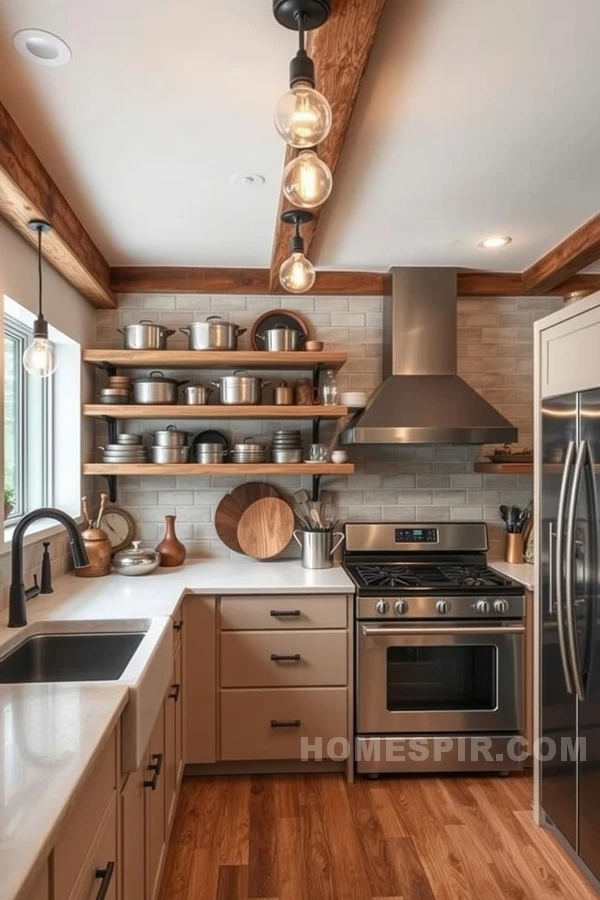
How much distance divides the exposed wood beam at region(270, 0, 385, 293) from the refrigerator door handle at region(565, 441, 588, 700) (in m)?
1.25

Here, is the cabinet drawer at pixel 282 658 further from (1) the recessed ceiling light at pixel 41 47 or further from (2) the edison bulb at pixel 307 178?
(1) the recessed ceiling light at pixel 41 47

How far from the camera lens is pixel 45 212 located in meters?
2.05

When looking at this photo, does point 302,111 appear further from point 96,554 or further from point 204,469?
point 96,554

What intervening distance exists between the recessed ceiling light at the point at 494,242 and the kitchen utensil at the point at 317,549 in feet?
5.13

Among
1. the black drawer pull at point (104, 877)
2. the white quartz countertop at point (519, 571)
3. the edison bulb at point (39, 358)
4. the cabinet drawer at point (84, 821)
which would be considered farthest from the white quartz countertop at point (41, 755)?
the white quartz countertop at point (519, 571)

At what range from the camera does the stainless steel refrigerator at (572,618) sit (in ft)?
6.34

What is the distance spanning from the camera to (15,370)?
2.72 meters

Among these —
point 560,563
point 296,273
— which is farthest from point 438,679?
point 296,273

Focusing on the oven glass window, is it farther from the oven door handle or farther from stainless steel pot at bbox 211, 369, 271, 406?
stainless steel pot at bbox 211, 369, 271, 406

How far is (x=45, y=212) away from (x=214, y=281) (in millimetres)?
1271

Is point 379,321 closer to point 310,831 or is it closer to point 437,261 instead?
point 437,261

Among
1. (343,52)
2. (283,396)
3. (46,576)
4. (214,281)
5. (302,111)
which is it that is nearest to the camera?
(302,111)

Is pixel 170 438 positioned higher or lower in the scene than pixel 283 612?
higher

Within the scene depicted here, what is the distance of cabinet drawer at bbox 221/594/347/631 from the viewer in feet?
8.68
